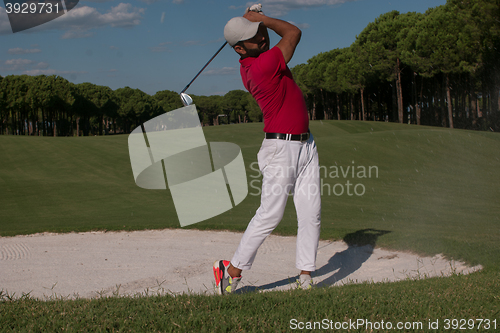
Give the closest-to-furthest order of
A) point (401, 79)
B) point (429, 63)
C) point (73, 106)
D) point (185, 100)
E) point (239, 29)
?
1. point (239, 29)
2. point (185, 100)
3. point (429, 63)
4. point (401, 79)
5. point (73, 106)

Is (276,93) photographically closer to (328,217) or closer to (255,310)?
(255,310)

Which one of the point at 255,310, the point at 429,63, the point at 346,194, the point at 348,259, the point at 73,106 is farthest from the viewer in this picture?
the point at 73,106

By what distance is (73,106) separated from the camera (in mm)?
71250

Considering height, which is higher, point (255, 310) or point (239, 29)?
point (239, 29)

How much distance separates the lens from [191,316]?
290cm

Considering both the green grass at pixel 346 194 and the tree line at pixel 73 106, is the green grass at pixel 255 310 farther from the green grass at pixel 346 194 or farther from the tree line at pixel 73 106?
the tree line at pixel 73 106

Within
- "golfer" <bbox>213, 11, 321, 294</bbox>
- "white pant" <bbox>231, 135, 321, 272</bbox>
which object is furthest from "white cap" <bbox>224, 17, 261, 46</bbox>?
"white pant" <bbox>231, 135, 321, 272</bbox>

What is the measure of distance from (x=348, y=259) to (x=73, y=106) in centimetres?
7338

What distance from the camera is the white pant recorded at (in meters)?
3.96

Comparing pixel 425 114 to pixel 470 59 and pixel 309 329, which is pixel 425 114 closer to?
pixel 470 59

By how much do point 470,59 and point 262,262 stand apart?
4244 centimetres

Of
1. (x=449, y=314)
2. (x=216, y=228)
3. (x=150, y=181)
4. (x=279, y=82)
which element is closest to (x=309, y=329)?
(x=449, y=314)

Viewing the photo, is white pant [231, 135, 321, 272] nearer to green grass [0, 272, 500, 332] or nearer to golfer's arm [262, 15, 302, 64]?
green grass [0, 272, 500, 332]

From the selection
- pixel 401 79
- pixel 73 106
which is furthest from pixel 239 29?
pixel 73 106
